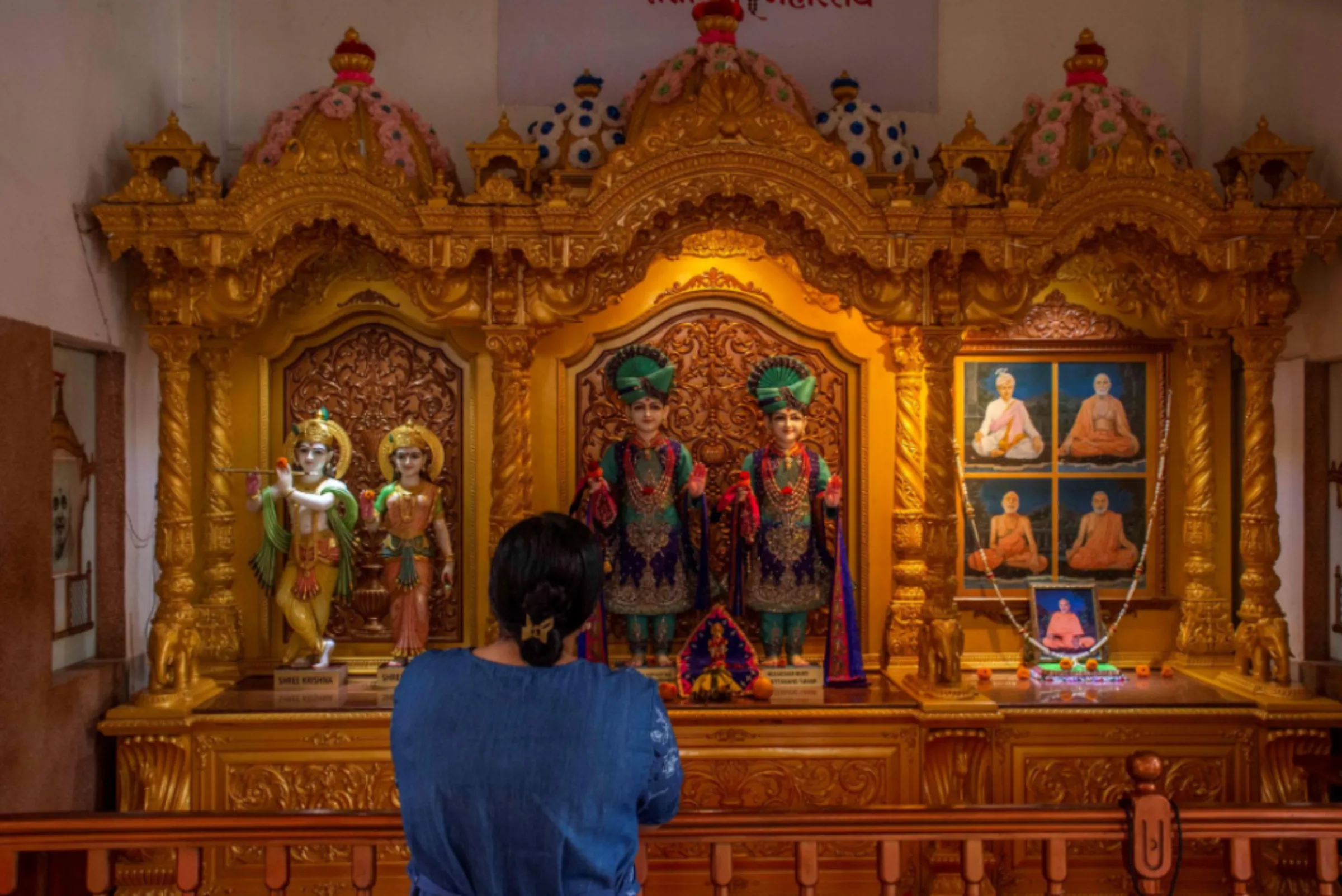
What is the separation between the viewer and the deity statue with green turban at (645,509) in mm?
5730

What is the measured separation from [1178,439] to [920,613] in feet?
5.63

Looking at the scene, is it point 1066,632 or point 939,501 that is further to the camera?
point 1066,632

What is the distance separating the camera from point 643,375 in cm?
577

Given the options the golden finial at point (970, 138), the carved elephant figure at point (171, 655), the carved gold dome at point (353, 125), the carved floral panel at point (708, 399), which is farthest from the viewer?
the carved floral panel at point (708, 399)

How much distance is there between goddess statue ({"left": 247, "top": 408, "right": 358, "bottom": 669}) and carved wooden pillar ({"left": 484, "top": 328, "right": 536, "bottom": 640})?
76 centimetres

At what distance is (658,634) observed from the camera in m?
5.83

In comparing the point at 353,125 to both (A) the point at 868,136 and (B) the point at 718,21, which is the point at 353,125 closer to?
(B) the point at 718,21

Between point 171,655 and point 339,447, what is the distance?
121 cm

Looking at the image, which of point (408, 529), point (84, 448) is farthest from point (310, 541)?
point (84, 448)

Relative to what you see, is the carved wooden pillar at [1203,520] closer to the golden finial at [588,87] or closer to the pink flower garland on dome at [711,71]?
the pink flower garland on dome at [711,71]

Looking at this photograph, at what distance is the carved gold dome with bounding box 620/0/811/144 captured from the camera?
540 cm

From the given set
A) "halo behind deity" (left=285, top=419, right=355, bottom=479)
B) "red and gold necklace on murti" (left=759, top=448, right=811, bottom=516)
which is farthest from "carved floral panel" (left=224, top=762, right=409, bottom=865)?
"red and gold necklace on murti" (left=759, top=448, right=811, bottom=516)

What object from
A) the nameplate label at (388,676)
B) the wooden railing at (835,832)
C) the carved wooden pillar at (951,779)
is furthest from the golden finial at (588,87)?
the wooden railing at (835,832)

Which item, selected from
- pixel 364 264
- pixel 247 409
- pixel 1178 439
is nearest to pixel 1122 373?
pixel 1178 439
